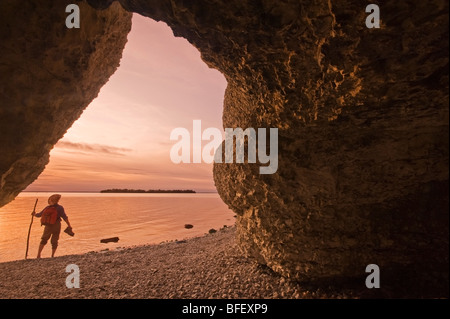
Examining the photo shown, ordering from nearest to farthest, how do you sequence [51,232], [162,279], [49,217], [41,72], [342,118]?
[342,118] < [162,279] < [41,72] < [49,217] < [51,232]

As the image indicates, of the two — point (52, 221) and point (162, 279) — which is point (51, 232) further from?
point (162, 279)

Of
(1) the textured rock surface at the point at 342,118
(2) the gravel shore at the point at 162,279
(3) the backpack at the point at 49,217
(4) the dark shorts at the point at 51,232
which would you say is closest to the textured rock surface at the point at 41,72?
(1) the textured rock surface at the point at 342,118

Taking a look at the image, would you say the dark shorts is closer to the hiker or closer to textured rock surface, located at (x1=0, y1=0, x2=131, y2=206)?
the hiker

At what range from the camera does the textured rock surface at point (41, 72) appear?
5.76m

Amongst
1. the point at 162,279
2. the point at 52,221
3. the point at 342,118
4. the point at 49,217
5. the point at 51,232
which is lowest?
the point at 51,232

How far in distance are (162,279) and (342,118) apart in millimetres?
6239

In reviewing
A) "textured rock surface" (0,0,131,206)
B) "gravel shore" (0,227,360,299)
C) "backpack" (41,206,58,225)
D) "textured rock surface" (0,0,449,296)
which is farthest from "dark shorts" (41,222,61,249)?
"textured rock surface" (0,0,449,296)

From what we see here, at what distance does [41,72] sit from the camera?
6.31m

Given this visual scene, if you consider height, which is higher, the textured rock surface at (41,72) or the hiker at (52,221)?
the textured rock surface at (41,72)

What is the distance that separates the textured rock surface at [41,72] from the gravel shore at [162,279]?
10.6 ft

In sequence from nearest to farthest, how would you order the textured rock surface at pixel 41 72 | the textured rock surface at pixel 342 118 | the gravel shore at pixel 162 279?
the textured rock surface at pixel 342 118, the gravel shore at pixel 162 279, the textured rock surface at pixel 41 72

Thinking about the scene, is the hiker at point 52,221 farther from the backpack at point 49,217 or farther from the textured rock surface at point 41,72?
the textured rock surface at point 41,72

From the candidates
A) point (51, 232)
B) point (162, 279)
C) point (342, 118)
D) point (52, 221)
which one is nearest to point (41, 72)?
point (162, 279)

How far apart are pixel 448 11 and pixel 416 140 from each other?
227 cm
